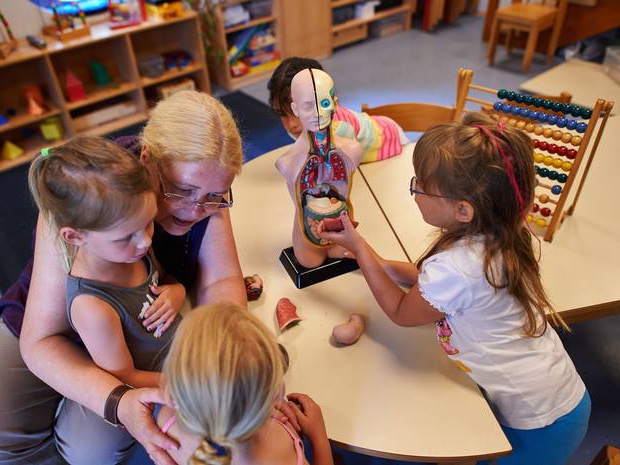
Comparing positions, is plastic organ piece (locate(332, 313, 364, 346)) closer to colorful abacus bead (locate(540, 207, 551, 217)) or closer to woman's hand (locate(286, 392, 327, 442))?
woman's hand (locate(286, 392, 327, 442))

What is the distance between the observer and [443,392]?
1097 mm

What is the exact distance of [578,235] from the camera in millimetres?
1507

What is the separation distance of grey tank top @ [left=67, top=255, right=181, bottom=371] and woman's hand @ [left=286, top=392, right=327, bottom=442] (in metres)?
0.37

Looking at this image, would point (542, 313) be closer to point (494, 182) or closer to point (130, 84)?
point (494, 182)

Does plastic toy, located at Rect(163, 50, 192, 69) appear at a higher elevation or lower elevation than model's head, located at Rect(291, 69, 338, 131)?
lower

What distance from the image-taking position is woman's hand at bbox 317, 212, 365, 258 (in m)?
1.27

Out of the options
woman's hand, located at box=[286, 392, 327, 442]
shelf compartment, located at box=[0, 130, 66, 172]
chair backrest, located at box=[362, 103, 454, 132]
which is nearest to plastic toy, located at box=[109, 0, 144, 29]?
shelf compartment, located at box=[0, 130, 66, 172]

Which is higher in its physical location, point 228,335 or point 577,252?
point 228,335

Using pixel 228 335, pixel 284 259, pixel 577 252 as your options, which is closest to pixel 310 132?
pixel 284 259

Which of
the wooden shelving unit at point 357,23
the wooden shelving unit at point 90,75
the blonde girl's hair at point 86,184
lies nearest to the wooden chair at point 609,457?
the blonde girl's hair at point 86,184

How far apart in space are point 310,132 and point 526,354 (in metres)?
0.74

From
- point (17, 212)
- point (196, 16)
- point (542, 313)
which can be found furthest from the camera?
point (196, 16)

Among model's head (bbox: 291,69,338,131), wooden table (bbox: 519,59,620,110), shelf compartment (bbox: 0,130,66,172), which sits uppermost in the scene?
model's head (bbox: 291,69,338,131)

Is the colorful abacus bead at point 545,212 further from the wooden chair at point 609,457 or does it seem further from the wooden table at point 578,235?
the wooden chair at point 609,457
